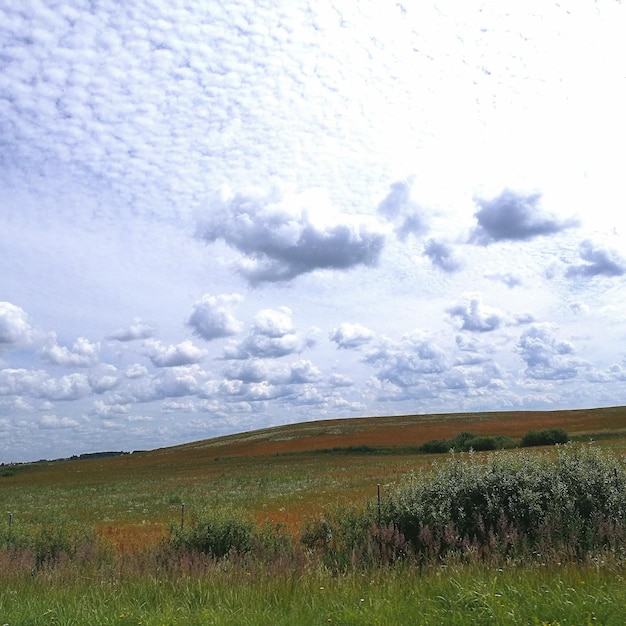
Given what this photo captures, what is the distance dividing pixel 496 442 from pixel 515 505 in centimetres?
6468

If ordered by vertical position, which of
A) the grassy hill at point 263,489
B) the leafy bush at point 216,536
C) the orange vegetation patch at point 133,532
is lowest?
the grassy hill at point 263,489

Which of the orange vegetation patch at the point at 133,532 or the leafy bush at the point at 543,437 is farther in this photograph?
the leafy bush at the point at 543,437

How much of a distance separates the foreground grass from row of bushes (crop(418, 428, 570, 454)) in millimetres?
64607

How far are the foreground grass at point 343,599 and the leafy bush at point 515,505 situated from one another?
6.86ft

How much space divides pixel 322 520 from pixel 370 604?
22.6ft

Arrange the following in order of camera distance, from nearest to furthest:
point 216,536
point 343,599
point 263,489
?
point 343,599 < point 216,536 < point 263,489

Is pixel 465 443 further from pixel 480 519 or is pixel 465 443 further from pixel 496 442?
pixel 480 519

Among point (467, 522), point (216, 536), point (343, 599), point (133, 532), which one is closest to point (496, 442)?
point (133, 532)

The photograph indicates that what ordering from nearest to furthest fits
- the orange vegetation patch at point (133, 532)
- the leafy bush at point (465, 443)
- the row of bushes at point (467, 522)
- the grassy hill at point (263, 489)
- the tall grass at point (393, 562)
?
the tall grass at point (393, 562), the row of bushes at point (467, 522), the orange vegetation patch at point (133, 532), the grassy hill at point (263, 489), the leafy bush at point (465, 443)

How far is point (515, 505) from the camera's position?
11766 mm

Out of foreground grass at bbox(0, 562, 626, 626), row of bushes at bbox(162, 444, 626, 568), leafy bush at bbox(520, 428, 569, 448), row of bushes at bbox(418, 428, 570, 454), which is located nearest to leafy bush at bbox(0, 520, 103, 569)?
row of bushes at bbox(162, 444, 626, 568)

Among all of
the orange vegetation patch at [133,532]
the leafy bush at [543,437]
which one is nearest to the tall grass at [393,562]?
the orange vegetation patch at [133,532]

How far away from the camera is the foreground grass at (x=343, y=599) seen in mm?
6922

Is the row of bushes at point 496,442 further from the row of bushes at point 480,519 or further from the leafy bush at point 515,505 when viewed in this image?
the leafy bush at point 515,505
